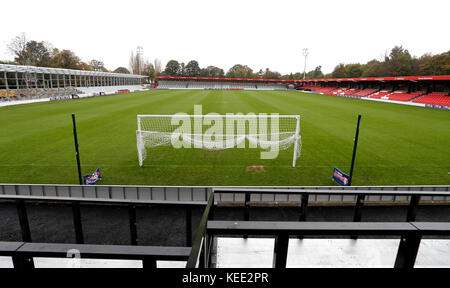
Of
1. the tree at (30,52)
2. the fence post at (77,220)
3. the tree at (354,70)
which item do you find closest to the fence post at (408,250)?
the fence post at (77,220)

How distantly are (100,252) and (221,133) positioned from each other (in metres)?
16.1

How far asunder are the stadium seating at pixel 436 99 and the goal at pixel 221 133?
2716 cm

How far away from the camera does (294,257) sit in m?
3.19

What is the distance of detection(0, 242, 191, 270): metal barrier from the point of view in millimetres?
1651

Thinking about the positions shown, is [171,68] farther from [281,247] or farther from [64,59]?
[281,247]

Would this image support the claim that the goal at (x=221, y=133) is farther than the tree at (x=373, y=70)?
No

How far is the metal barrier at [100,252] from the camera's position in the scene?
165 centimetres

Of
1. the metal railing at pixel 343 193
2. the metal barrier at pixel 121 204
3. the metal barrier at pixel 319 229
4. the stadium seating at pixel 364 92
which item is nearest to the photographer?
the metal barrier at pixel 319 229

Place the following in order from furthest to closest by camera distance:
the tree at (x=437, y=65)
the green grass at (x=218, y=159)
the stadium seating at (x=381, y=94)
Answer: the tree at (x=437, y=65)
the stadium seating at (x=381, y=94)
the green grass at (x=218, y=159)

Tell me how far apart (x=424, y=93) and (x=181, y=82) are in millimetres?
75576

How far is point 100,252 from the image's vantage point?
1.72m

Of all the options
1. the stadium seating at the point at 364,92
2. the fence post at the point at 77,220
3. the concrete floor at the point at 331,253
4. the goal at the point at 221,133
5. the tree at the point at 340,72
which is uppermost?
the tree at the point at 340,72

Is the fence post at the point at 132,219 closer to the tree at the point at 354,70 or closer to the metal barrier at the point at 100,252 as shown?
the metal barrier at the point at 100,252
